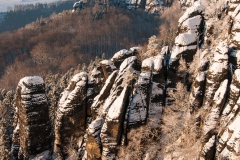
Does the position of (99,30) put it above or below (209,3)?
below

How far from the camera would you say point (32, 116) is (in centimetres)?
3319

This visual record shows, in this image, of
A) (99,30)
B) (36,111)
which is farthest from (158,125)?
(99,30)

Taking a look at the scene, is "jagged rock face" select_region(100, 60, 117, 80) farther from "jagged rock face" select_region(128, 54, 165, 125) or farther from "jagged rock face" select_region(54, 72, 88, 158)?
"jagged rock face" select_region(128, 54, 165, 125)

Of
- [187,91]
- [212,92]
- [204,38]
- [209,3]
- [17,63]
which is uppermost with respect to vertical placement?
[209,3]

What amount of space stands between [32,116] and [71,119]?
5.52m

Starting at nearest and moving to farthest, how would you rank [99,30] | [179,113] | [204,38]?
[179,113] < [204,38] < [99,30]

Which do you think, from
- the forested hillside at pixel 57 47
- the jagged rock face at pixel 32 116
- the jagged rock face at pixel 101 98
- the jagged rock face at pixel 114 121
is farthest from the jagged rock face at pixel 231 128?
the forested hillside at pixel 57 47

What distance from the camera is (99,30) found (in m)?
190

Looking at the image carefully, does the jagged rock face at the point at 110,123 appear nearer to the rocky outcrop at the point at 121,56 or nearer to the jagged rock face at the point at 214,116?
the rocky outcrop at the point at 121,56

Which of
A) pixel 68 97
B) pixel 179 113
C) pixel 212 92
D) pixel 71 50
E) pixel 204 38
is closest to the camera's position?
pixel 212 92

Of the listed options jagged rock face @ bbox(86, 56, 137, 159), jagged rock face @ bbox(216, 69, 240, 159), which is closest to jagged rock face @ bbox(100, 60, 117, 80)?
jagged rock face @ bbox(86, 56, 137, 159)

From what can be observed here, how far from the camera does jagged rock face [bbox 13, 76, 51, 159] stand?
32.8m

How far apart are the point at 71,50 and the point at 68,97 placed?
134 meters

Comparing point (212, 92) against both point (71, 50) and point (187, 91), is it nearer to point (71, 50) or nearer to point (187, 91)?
point (187, 91)
